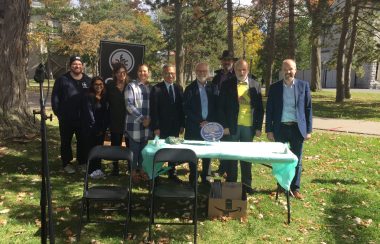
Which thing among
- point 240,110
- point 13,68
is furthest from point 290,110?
point 13,68

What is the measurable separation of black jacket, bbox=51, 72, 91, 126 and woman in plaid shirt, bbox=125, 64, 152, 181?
887mm

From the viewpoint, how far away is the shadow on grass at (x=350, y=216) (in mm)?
4855

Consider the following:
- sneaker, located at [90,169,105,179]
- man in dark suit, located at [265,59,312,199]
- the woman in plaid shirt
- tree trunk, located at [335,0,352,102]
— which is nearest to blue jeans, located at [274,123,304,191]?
man in dark suit, located at [265,59,312,199]

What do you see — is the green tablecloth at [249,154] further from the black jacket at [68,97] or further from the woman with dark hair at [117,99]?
the black jacket at [68,97]

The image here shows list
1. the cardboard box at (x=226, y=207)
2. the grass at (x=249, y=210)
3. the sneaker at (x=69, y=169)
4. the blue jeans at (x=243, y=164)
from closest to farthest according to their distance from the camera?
1. the grass at (x=249, y=210)
2. the cardboard box at (x=226, y=207)
3. the blue jeans at (x=243, y=164)
4. the sneaker at (x=69, y=169)

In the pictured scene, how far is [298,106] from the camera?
5824mm

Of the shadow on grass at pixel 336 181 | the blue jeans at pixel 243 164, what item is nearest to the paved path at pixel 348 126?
the shadow on grass at pixel 336 181

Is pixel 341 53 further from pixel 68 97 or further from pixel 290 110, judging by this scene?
pixel 68 97

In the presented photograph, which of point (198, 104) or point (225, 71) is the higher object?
point (225, 71)

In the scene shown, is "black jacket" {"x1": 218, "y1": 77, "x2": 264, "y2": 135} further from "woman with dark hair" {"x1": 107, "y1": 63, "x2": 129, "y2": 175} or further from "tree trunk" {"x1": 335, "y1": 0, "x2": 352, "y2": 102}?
"tree trunk" {"x1": 335, "y1": 0, "x2": 352, "y2": 102}

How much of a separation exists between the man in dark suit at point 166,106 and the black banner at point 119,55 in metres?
1.93

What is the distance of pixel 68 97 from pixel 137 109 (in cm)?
119

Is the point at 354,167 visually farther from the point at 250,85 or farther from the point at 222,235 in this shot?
the point at 222,235

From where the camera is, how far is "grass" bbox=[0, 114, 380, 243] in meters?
4.73
